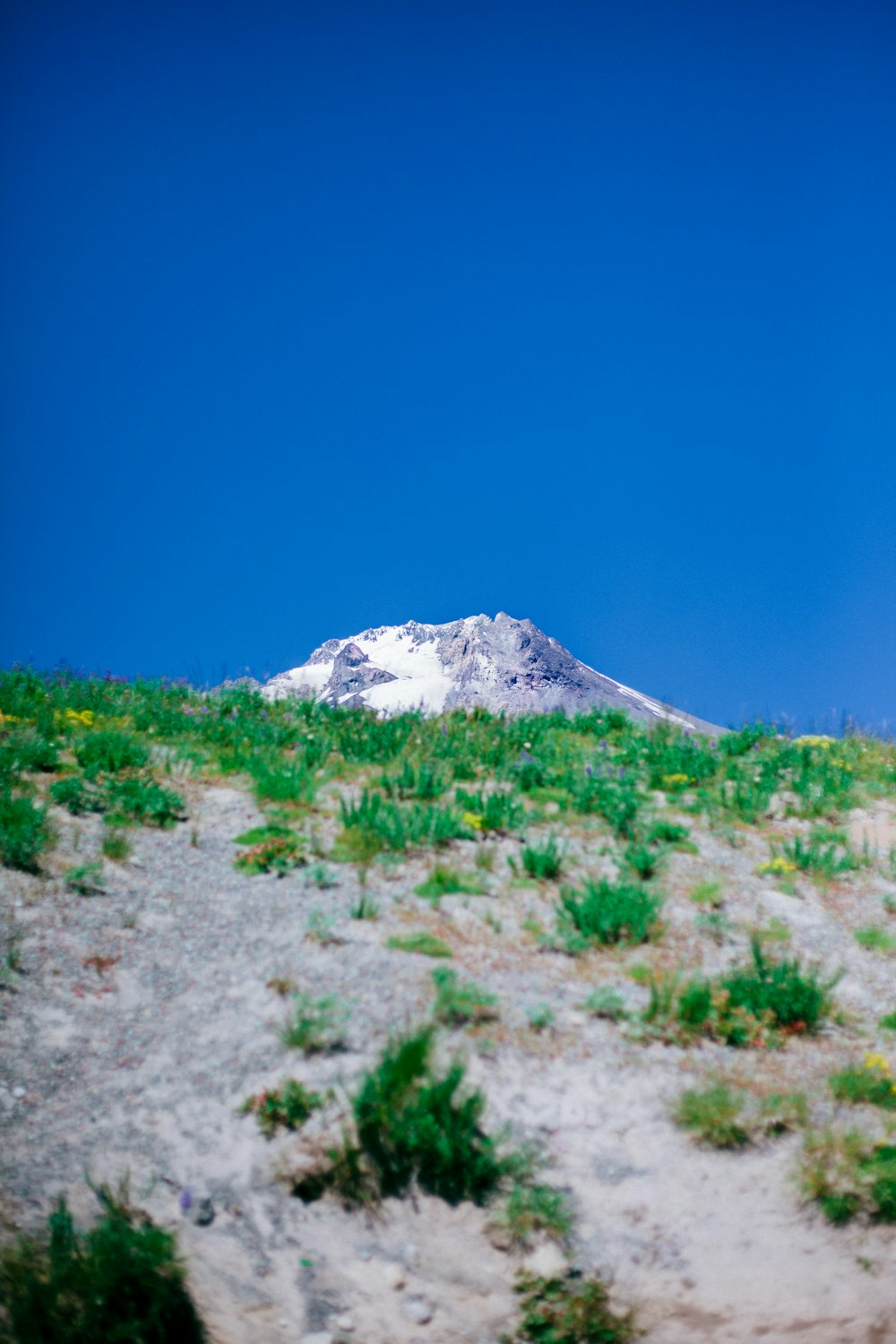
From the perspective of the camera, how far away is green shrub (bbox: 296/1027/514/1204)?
5.40 m

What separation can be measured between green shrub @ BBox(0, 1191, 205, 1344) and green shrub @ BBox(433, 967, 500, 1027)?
223 centimetres

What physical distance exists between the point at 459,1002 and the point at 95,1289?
2.82m

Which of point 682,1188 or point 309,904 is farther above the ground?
point 309,904

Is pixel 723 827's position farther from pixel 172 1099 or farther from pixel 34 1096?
pixel 34 1096

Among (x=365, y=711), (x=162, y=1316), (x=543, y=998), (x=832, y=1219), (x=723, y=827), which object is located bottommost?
(x=162, y=1316)

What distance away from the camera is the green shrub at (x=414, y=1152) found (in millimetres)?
5398

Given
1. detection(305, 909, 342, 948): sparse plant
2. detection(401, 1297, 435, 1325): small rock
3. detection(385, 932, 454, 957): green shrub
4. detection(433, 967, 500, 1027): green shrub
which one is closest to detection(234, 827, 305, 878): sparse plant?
detection(305, 909, 342, 948): sparse plant

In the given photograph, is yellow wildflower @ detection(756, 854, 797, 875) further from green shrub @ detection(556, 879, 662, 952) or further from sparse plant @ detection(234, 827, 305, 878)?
sparse plant @ detection(234, 827, 305, 878)

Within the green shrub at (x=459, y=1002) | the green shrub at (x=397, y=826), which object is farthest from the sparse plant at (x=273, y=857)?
the green shrub at (x=459, y=1002)

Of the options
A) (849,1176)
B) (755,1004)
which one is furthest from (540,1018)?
(849,1176)

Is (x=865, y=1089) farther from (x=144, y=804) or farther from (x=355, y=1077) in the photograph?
(x=144, y=804)

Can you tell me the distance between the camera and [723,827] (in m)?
10.1

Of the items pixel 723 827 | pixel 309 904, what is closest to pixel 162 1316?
pixel 309 904

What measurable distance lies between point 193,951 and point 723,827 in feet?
19.0
